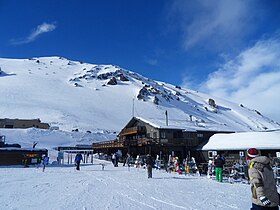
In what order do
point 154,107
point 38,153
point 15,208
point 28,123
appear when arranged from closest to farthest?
point 15,208
point 38,153
point 28,123
point 154,107

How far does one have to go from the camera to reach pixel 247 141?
87.5ft

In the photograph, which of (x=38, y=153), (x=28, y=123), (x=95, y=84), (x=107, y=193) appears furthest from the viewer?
(x=95, y=84)

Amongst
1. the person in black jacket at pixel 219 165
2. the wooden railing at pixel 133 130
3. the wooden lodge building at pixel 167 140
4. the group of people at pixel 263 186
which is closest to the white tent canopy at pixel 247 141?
the wooden lodge building at pixel 167 140

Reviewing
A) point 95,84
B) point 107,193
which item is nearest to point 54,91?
point 95,84

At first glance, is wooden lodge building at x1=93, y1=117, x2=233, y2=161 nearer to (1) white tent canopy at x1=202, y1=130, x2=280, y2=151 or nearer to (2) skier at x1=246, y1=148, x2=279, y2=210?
(1) white tent canopy at x1=202, y1=130, x2=280, y2=151

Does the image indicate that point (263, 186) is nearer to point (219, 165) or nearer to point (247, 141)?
point (219, 165)

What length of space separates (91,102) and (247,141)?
77.9m

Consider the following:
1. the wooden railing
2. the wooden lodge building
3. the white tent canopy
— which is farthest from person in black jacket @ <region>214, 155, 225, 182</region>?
the wooden railing

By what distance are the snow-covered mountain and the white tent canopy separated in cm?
2853

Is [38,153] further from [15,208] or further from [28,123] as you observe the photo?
[28,123]

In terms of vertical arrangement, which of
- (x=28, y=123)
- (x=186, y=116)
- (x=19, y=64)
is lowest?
(x=28, y=123)

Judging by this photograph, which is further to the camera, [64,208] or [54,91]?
[54,91]

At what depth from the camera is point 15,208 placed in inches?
281

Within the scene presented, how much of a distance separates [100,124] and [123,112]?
1936cm
